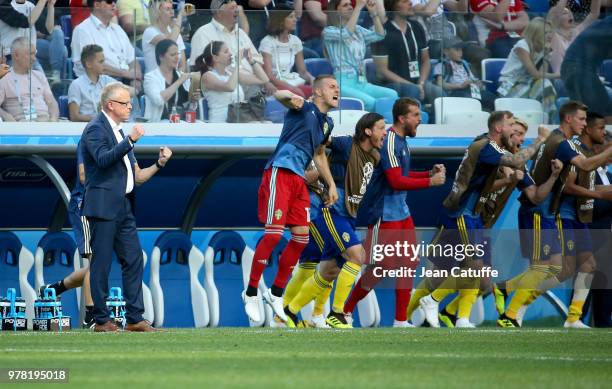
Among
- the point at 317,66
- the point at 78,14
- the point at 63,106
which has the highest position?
the point at 78,14

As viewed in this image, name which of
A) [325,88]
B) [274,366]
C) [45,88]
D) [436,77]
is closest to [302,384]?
[274,366]

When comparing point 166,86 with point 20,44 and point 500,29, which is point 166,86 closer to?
point 20,44

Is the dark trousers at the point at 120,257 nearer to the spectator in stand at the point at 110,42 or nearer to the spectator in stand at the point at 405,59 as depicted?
the spectator in stand at the point at 110,42

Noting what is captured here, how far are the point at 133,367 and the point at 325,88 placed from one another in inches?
187

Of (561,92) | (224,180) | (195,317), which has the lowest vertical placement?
(195,317)

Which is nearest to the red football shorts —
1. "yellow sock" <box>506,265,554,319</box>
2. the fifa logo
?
the fifa logo

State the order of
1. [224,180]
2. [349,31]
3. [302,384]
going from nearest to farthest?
[302,384], [349,31], [224,180]

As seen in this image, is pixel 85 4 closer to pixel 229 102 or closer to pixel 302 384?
pixel 229 102

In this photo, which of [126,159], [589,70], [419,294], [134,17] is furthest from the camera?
[589,70]

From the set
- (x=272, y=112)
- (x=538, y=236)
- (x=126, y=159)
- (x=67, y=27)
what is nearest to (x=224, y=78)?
(x=272, y=112)

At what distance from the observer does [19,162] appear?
48.3 feet

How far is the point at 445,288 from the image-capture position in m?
13.1

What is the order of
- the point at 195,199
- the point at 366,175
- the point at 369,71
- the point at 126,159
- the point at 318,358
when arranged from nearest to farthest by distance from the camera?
1. the point at 318,358
2. the point at 126,159
3. the point at 366,175
4. the point at 369,71
5. the point at 195,199

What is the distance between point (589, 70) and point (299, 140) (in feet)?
17.8
